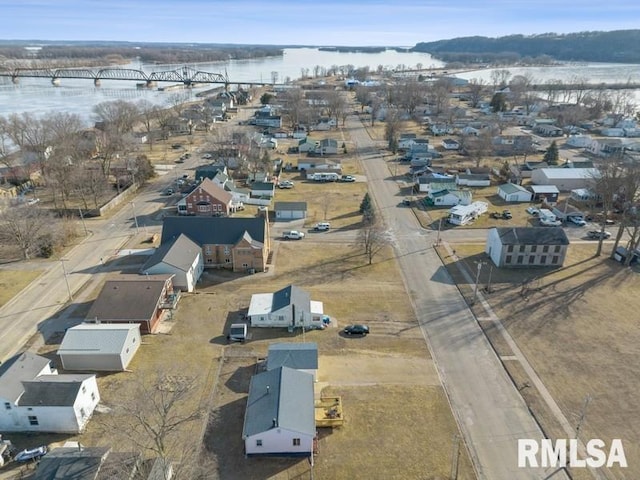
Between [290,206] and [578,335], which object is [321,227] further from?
[578,335]

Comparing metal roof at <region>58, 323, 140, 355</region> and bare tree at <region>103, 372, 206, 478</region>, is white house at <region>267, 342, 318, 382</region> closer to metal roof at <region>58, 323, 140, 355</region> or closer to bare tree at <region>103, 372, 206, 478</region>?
bare tree at <region>103, 372, 206, 478</region>

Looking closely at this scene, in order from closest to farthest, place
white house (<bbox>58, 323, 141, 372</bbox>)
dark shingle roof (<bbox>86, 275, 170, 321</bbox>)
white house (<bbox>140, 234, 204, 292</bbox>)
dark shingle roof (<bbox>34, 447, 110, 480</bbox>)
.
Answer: dark shingle roof (<bbox>34, 447, 110, 480</bbox>), white house (<bbox>58, 323, 141, 372</bbox>), dark shingle roof (<bbox>86, 275, 170, 321</bbox>), white house (<bbox>140, 234, 204, 292</bbox>)

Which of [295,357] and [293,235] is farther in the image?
[293,235]

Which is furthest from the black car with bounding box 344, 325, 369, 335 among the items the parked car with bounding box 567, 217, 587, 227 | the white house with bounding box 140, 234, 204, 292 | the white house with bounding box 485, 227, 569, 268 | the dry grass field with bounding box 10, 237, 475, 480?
the parked car with bounding box 567, 217, 587, 227

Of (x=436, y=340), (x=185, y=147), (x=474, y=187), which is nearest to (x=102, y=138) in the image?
(x=185, y=147)

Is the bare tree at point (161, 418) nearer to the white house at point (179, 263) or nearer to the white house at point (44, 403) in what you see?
the white house at point (44, 403)

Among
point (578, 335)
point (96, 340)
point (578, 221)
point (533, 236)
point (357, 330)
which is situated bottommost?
point (357, 330)

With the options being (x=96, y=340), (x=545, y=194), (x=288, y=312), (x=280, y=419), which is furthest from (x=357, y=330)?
(x=545, y=194)
